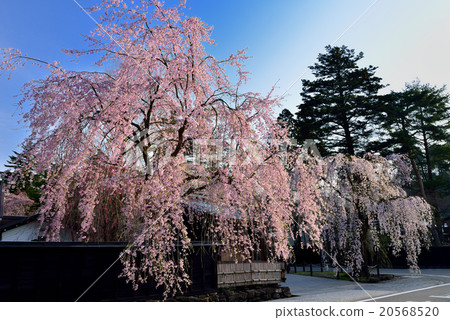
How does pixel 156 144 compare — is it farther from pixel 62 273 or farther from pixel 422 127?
pixel 422 127

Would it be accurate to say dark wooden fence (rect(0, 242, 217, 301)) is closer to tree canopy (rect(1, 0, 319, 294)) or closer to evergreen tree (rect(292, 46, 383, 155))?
tree canopy (rect(1, 0, 319, 294))

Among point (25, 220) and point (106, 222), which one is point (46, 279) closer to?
point (106, 222)

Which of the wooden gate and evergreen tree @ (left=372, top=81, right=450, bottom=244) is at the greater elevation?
evergreen tree @ (left=372, top=81, right=450, bottom=244)

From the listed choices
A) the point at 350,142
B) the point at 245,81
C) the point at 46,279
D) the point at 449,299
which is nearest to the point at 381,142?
the point at 350,142

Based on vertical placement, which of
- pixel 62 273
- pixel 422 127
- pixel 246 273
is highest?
pixel 422 127

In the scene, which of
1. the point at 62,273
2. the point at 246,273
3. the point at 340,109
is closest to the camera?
the point at 62,273

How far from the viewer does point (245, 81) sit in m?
9.30

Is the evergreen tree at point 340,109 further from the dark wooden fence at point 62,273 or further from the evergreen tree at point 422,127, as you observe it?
the dark wooden fence at point 62,273

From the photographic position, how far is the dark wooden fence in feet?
25.9

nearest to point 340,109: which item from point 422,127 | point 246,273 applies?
point 422,127

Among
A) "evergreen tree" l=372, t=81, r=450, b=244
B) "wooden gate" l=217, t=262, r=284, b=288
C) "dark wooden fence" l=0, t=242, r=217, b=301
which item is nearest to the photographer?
"dark wooden fence" l=0, t=242, r=217, b=301

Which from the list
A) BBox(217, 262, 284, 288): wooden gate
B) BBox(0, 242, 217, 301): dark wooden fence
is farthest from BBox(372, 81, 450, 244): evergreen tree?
BBox(0, 242, 217, 301): dark wooden fence

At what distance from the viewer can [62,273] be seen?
8508 millimetres

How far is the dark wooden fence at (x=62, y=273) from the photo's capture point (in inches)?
310
